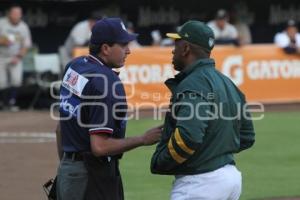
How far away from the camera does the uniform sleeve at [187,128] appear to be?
425cm

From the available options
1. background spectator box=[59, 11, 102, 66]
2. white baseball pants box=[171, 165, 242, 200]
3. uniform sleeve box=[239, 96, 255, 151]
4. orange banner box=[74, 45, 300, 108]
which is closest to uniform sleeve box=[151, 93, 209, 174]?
white baseball pants box=[171, 165, 242, 200]

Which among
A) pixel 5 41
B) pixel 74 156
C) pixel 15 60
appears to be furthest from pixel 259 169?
pixel 5 41

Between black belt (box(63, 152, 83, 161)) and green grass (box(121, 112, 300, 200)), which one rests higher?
black belt (box(63, 152, 83, 161))

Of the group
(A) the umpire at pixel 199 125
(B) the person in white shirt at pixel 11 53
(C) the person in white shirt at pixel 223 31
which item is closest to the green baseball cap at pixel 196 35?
(A) the umpire at pixel 199 125

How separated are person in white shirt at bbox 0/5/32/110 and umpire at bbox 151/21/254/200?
11446mm

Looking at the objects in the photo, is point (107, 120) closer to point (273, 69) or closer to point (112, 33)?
point (112, 33)

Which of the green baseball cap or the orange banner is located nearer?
the green baseball cap

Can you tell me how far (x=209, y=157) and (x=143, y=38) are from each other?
50.0 feet

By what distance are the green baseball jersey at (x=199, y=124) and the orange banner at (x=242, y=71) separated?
11.0m

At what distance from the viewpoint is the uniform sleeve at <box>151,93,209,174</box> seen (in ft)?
13.9

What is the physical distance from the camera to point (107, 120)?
461 centimetres

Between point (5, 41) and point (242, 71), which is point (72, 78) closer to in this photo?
point (5, 41)

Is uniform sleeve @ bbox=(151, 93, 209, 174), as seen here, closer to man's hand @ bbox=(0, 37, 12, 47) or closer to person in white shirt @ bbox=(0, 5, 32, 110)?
person in white shirt @ bbox=(0, 5, 32, 110)

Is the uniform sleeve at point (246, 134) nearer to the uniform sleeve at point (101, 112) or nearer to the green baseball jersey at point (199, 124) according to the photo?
the green baseball jersey at point (199, 124)
